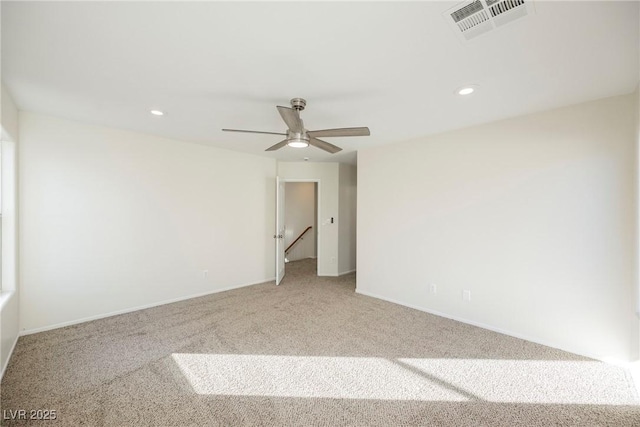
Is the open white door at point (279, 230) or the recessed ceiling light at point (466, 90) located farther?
the open white door at point (279, 230)

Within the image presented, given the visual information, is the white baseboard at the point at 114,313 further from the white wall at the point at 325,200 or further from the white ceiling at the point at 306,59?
the white ceiling at the point at 306,59

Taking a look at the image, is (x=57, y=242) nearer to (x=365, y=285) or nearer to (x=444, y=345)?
(x=365, y=285)

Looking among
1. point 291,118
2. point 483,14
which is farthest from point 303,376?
point 483,14

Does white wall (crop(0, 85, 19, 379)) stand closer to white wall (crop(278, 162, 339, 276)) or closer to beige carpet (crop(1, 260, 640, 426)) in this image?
beige carpet (crop(1, 260, 640, 426))

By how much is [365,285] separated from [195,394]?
9.98ft

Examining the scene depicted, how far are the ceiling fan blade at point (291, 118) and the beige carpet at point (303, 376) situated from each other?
6.91 feet

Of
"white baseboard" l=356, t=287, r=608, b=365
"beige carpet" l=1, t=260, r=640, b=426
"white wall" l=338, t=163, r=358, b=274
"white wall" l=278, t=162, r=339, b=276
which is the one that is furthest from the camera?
"white wall" l=338, t=163, r=358, b=274

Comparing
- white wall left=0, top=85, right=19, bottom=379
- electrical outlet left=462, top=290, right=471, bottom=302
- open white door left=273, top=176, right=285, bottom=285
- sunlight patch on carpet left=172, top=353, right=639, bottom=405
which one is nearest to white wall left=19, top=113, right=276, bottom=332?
white wall left=0, top=85, right=19, bottom=379

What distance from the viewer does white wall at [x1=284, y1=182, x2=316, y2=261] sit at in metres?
7.36

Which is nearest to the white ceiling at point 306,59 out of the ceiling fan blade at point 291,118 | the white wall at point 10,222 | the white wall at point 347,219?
the ceiling fan blade at point 291,118

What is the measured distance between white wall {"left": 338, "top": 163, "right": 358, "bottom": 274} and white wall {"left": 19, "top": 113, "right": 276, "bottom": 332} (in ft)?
5.89

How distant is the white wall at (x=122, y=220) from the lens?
2.99 m

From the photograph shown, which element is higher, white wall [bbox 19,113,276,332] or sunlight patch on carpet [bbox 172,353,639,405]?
white wall [bbox 19,113,276,332]

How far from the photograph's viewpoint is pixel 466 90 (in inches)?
91.4
